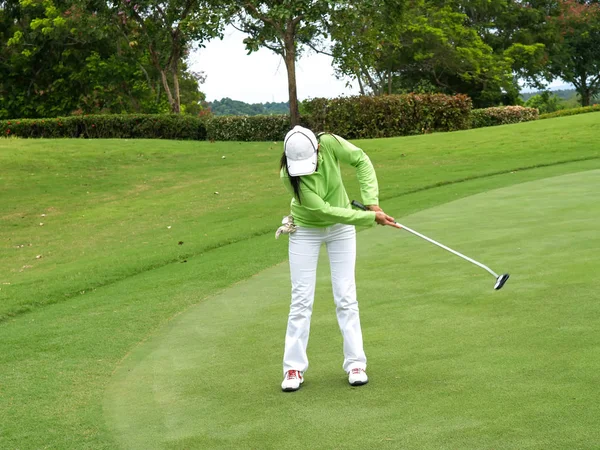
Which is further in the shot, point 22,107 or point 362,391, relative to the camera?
point 22,107

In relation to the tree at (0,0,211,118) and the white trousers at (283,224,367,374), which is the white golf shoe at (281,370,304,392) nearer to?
the white trousers at (283,224,367,374)

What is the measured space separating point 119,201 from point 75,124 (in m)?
13.5

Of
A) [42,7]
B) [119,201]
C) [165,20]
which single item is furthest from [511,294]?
[42,7]

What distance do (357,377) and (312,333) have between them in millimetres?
1562

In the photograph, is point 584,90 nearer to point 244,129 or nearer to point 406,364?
point 244,129

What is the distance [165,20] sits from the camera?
38469mm

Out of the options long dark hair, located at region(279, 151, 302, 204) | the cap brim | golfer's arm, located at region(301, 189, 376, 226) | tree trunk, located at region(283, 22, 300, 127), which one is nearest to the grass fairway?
golfer's arm, located at region(301, 189, 376, 226)

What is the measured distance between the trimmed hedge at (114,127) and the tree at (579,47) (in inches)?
1144

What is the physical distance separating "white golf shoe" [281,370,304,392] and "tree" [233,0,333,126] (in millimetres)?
20958

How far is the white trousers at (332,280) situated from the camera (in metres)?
5.69

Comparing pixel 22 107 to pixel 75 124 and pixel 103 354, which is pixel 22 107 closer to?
pixel 75 124

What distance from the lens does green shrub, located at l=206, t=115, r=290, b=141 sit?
3109 centimetres

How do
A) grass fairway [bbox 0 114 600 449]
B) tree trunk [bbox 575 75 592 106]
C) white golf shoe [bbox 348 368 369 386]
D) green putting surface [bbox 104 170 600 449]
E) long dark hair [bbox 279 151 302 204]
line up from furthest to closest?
tree trunk [bbox 575 75 592 106] < white golf shoe [bbox 348 368 369 386] < long dark hair [bbox 279 151 302 204] < grass fairway [bbox 0 114 600 449] < green putting surface [bbox 104 170 600 449]

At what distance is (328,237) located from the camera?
570 centimetres
